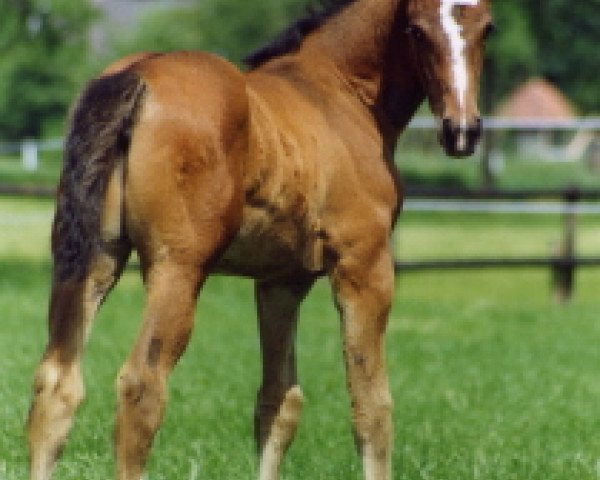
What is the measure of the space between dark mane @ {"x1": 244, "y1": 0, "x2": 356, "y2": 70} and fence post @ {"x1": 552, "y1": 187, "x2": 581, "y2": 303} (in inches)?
432

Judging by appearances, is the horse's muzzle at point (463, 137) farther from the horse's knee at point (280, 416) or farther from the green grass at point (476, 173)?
the green grass at point (476, 173)

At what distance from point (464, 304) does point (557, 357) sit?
5.04 metres

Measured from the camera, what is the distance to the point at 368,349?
5.03 meters

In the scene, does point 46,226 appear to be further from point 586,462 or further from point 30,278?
point 586,462

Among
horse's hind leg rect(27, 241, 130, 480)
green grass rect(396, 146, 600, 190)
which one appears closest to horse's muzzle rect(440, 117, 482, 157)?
horse's hind leg rect(27, 241, 130, 480)

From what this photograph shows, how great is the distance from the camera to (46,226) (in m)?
25.6

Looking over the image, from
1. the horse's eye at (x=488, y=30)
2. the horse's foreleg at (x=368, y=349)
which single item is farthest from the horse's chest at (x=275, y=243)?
the horse's eye at (x=488, y=30)

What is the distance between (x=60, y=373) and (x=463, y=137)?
1.48 m

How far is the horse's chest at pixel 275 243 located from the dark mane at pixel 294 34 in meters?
0.87

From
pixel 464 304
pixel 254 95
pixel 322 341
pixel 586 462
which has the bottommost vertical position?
pixel 464 304

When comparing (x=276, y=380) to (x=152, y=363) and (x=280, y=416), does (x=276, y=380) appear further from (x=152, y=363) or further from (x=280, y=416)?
(x=152, y=363)

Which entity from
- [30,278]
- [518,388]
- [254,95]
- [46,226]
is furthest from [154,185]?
[46,226]

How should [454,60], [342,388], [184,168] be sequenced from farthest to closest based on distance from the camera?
[342,388] < [454,60] < [184,168]

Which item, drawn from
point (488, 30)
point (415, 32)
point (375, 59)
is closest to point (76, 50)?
point (375, 59)
